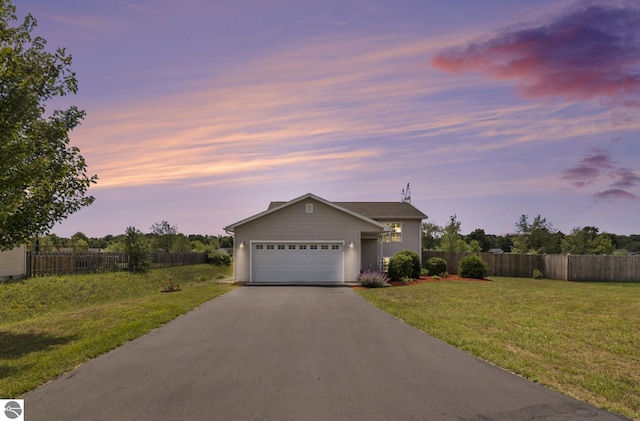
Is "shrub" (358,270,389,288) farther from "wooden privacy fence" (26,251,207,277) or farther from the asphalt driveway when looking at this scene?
"wooden privacy fence" (26,251,207,277)

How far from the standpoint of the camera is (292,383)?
663 centimetres

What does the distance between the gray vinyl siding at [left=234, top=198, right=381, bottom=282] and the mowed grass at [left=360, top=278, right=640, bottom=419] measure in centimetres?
500

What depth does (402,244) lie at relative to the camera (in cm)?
3325

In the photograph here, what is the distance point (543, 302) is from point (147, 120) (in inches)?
771

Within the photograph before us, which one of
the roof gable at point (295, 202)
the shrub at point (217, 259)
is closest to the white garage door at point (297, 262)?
the roof gable at point (295, 202)

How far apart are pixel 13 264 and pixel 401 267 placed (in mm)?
25108

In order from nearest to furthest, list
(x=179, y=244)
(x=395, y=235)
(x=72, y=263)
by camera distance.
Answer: (x=72, y=263)
(x=395, y=235)
(x=179, y=244)

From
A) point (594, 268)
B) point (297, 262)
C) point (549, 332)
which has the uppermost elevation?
point (297, 262)

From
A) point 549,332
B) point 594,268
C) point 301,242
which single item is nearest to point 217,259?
point 301,242

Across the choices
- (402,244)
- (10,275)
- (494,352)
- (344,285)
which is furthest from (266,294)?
(10,275)

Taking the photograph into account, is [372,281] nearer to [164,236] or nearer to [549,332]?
[549,332]

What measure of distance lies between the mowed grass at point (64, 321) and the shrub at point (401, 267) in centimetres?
1021

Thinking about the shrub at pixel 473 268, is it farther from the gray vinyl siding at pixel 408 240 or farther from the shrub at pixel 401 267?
the shrub at pixel 401 267

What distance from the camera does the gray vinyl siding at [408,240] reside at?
33156 mm
